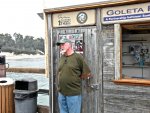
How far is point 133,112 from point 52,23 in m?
2.26

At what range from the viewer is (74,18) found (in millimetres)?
5527

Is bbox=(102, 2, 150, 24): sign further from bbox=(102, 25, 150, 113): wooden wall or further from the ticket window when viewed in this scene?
the ticket window

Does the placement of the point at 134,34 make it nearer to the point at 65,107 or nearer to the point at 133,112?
the point at 133,112

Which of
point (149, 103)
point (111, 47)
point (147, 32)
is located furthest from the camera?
point (147, 32)

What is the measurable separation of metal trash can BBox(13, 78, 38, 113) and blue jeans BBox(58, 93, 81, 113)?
4.14 ft

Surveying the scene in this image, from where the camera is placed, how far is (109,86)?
5.19 m

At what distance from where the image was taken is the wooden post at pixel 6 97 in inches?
258

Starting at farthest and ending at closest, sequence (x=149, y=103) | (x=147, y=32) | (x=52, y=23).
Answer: (x=52, y=23)
(x=147, y=32)
(x=149, y=103)

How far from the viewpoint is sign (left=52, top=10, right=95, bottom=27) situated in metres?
5.31

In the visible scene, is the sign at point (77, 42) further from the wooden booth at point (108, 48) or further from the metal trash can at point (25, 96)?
the metal trash can at point (25, 96)

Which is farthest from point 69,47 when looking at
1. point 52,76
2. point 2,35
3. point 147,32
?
point 2,35

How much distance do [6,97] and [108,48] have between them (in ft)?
8.93

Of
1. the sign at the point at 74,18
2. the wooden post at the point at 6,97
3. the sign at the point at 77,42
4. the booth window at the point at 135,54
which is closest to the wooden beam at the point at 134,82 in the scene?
the booth window at the point at 135,54

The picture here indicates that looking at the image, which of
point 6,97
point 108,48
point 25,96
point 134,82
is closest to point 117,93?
point 134,82
